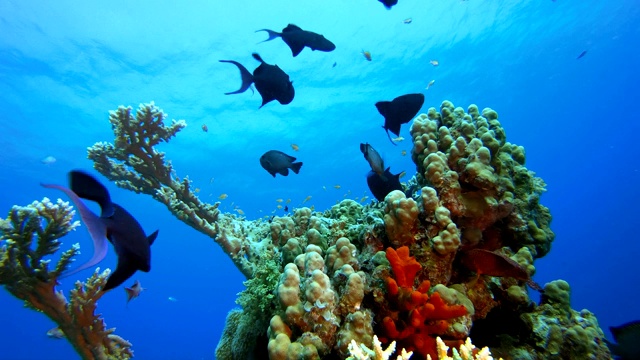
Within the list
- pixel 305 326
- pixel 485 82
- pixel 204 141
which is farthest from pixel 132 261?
pixel 485 82

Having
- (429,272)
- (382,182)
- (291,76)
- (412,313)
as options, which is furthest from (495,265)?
(291,76)

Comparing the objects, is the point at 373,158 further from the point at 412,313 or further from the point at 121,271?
the point at 121,271

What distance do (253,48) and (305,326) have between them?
23351 millimetres

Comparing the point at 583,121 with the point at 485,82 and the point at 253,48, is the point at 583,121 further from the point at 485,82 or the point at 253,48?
the point at 253,48

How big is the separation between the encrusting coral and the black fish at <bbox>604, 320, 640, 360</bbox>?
0.11m

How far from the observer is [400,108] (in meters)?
3.96

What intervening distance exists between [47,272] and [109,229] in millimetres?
2766

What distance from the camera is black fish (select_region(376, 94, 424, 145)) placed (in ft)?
12.9

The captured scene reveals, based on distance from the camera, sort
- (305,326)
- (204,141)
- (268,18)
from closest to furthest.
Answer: (305,326) → (268,18) → (204,141)

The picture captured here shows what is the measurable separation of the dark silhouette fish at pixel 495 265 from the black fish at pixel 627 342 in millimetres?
763

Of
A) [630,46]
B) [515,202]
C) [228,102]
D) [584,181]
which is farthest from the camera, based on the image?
[584,181]

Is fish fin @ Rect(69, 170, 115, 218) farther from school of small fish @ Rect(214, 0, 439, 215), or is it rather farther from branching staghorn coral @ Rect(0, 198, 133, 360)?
school of small fish @ Rect(214, 0, 439, 215)

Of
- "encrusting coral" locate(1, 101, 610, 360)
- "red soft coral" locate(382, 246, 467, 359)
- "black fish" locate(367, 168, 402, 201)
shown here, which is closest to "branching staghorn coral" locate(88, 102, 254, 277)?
"encrusting coral" locate(1, 101, 610, 360)

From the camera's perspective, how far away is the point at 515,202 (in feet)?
12.2
